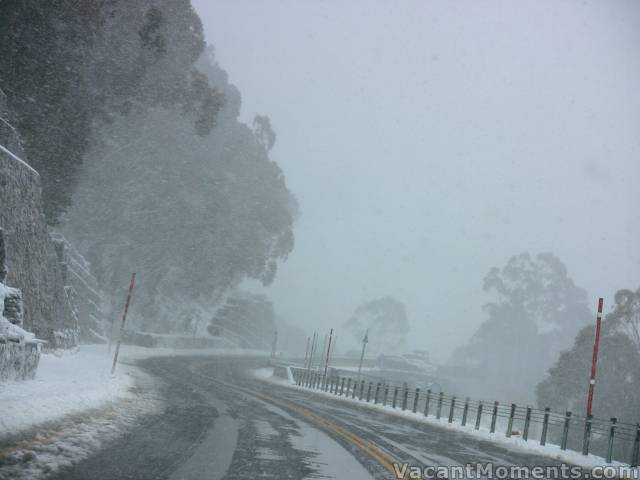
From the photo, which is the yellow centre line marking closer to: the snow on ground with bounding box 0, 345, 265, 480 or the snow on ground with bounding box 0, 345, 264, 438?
the snow on ground with bounding box 0, 345, 265, 480

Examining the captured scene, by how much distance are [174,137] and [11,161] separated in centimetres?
3685

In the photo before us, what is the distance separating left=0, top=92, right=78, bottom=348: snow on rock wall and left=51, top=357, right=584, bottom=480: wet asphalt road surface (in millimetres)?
4892

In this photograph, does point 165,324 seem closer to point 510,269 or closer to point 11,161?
point 11,161

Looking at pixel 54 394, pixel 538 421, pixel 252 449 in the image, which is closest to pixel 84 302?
pixel 54 394

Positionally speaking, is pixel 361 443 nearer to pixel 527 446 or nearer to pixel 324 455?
pixel 324 455

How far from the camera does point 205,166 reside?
5528cm

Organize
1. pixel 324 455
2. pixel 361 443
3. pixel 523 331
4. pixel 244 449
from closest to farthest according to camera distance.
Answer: pixel 244 449
pixel 324 455
pixel 361 443
pixel 523 331

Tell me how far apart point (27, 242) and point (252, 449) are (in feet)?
37.1

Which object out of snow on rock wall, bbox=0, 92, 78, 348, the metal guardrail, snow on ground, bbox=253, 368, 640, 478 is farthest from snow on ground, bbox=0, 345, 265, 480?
the metal guardrail

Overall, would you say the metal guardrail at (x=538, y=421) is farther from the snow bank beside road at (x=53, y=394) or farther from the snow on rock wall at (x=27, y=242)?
the snow on rock wall at (x=27, y=242)

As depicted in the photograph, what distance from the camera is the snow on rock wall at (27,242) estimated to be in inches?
599

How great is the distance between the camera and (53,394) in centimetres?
1045

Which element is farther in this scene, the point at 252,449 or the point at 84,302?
the point at 84,302

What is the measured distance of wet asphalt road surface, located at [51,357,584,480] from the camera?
23.1 feet
